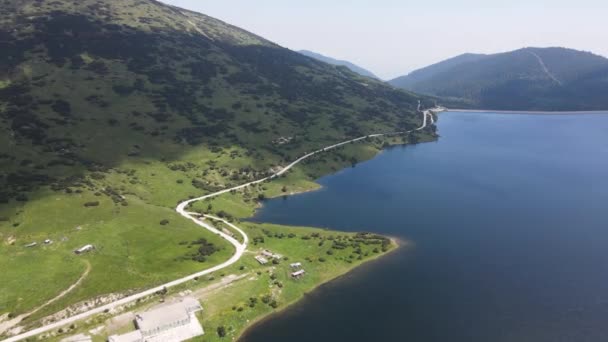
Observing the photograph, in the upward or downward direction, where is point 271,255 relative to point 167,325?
upward

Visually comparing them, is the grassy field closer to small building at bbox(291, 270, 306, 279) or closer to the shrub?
the shrub

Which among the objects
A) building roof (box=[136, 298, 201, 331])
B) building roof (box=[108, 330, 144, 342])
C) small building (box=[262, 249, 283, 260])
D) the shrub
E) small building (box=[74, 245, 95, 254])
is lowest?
the shrub

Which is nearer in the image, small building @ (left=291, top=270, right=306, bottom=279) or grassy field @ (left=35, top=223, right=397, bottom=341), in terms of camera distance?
grassy field @ (left=35, top=223, right=397, bottom=341)

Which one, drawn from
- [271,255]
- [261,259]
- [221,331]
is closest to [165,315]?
[221,331]

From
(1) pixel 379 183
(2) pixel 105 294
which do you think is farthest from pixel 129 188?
(1) pixel 379 183

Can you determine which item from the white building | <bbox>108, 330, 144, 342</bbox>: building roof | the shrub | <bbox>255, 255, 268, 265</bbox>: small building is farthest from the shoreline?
<bbox>108, 330, 144, 342</bbox>: building roof

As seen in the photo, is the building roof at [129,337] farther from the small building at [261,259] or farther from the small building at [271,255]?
the small building at [271,255]

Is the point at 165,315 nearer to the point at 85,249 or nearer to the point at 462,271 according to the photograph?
the point at 85,249

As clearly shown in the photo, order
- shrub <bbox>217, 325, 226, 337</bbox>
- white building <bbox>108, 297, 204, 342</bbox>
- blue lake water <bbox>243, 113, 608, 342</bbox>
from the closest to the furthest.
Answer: white building <bbox>108, 297, 204, 342</bbox> < shrub <bbox>217, 325, 226, 337</bbox> < blue lake water <bbox>243, 113, 608, 342</bbox>
